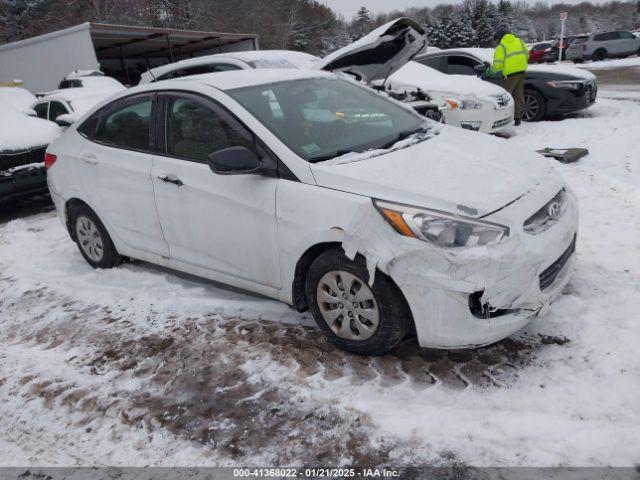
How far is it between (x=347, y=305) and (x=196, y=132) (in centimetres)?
169

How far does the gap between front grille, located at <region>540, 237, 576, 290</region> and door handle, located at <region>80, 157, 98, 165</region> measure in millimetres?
3530

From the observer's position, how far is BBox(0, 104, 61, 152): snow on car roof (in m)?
7.04

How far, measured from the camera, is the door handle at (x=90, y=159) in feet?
14.3

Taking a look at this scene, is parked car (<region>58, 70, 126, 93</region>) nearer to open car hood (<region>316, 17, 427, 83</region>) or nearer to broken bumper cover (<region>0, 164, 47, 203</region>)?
broken bumper cover (<region>0, 164, 47, 203</region>)

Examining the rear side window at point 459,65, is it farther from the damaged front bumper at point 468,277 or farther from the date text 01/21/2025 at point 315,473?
the date text 01/21/2025 at point 315,473

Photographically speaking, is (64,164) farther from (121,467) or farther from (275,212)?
(121,467)

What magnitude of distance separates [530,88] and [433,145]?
753 cm

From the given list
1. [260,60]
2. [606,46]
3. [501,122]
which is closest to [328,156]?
[501,122]

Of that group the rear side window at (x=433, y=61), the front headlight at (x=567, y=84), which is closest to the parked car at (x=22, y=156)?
the rear side window at (x=433, y=61)

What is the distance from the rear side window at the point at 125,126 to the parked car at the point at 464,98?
5.41m

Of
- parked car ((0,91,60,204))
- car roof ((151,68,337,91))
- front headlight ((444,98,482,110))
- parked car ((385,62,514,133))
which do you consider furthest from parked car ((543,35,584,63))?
car roof ((151,68,337,91))

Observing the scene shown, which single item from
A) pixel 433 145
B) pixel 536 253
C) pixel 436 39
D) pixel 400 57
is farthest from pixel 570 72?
pixel 436 39

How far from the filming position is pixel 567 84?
953 cm

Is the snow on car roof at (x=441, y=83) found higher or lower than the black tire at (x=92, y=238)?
higher
